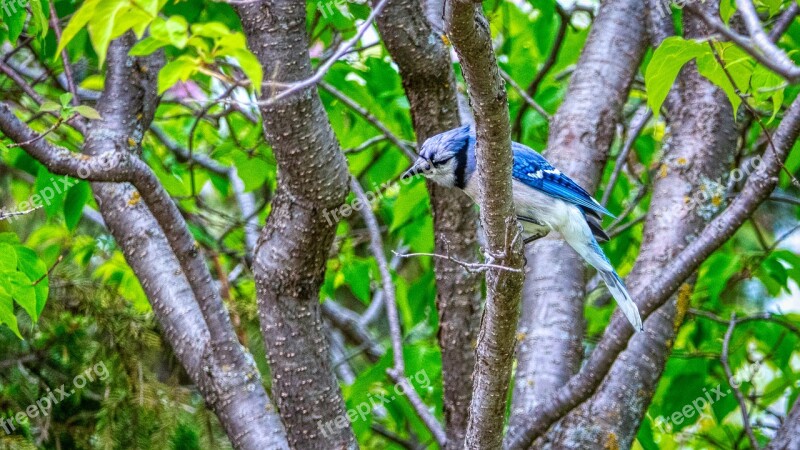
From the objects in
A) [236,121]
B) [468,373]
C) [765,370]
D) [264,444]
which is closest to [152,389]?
[264,444]

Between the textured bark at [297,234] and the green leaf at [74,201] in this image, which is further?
the green leaf at [74,201]

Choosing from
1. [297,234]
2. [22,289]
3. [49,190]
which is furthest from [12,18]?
[297,234]

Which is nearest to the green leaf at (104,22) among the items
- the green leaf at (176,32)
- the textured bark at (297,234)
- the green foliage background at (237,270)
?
the green leaf at (176,32)

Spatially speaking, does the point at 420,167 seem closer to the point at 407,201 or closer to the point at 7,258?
the point at 407,201

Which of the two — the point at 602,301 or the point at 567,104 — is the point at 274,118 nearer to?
the point at 567,104

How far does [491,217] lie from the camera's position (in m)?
2.23

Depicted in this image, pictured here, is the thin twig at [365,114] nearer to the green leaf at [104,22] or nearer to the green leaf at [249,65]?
the green leaf at [249,65]

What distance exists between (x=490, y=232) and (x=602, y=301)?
340 cm

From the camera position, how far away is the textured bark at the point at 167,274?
10.5 ft

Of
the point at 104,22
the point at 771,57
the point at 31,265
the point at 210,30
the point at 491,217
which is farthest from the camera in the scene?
the point at 31,265

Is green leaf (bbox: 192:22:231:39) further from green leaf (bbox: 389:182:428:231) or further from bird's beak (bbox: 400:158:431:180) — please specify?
green leaf (bbox: 389:182:428:231)

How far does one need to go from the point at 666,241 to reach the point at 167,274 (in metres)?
2.09

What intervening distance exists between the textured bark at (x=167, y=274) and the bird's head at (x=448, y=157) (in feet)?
3.06

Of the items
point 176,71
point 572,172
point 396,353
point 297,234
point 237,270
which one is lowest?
point 237,270
